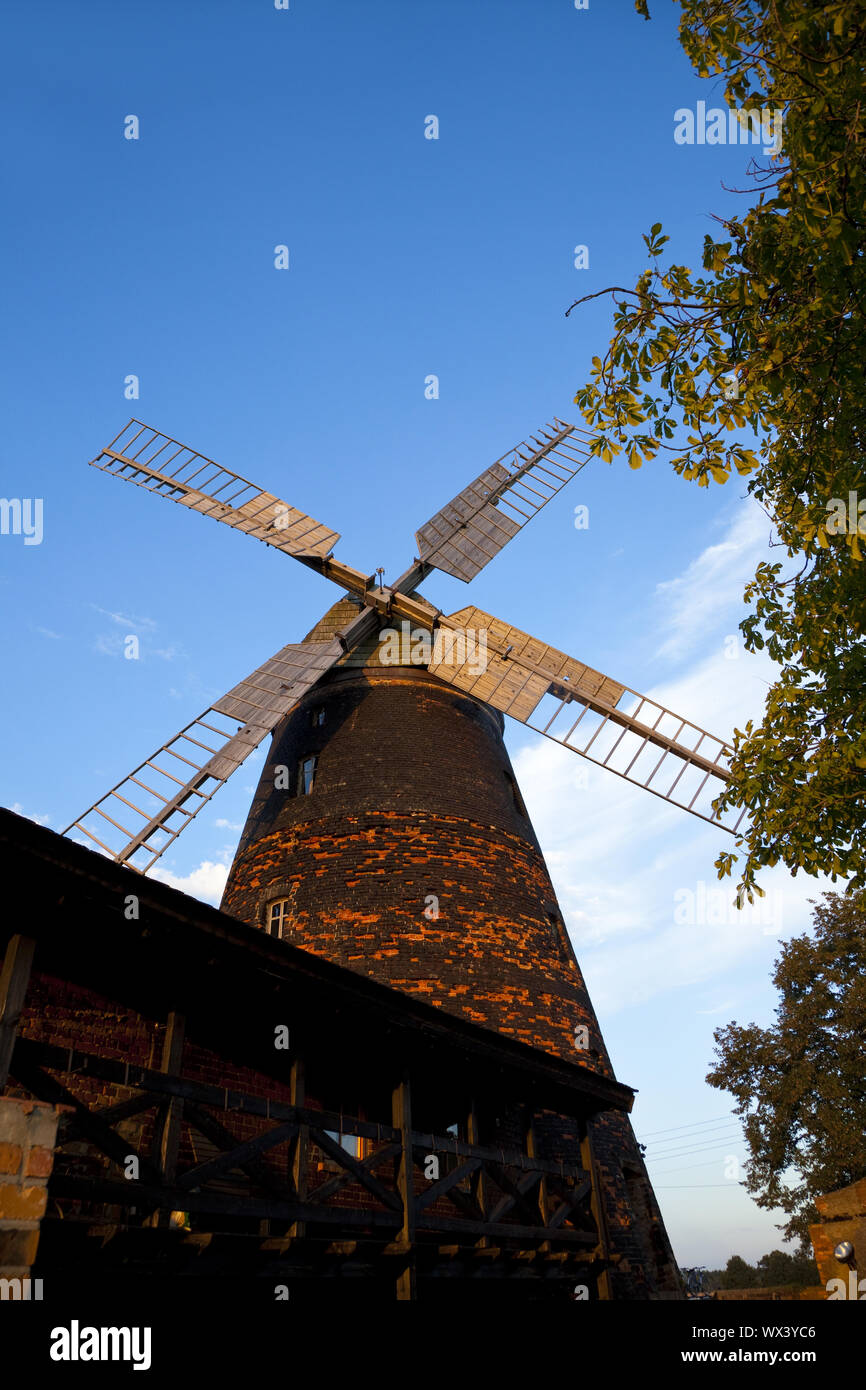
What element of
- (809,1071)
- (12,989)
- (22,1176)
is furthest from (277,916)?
(809,1071)

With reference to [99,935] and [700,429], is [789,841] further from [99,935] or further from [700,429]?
[99,935]

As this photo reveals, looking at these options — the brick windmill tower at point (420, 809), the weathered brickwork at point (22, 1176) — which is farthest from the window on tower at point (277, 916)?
the weathered brickwork at point (22, 1176)

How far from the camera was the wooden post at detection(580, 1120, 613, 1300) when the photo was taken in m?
11.3

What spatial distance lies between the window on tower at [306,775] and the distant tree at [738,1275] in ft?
165

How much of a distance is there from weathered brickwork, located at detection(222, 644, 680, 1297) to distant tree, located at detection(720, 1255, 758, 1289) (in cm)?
4743

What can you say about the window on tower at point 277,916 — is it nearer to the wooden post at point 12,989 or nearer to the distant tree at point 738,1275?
the wooden post at point 12,989

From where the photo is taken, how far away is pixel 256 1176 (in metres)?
7.57

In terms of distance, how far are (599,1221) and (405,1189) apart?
12.8ft

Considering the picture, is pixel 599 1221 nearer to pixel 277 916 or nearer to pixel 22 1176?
pixel 277 916

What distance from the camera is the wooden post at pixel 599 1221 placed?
11.3 meters

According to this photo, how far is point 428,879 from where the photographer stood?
1422 centimetres
